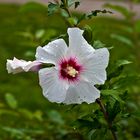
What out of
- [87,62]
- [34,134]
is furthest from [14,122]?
[87,62]

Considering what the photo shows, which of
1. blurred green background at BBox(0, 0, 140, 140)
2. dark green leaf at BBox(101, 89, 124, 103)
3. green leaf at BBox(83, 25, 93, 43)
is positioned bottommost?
blurred green background at BBox(0, 0, 140, 140)

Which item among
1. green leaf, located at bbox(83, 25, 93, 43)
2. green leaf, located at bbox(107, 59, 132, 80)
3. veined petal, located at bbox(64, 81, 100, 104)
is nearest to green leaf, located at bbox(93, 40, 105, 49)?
green leaf, located at bbox(83, 25, 93, 43)

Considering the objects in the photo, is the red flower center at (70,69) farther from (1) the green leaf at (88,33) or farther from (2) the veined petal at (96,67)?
(1) the green leaf at (88,33)

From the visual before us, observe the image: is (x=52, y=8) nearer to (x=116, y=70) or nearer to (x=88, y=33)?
(x=88, y=33)

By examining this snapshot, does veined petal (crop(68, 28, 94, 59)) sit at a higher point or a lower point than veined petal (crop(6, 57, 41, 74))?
higher

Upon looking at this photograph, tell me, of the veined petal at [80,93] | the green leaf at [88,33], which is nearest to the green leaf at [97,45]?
the green leaf at [88,33]

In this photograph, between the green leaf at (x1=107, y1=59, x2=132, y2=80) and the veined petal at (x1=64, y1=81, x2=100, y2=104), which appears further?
the green leaf at (x1=107, y1=59, x2=132, y2=80)

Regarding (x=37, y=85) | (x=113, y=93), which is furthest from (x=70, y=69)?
(x=37, y=85)

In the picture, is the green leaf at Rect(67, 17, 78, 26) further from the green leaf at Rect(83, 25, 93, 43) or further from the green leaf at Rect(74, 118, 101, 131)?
the green leaf at Rect(74, 118, 101, 131)

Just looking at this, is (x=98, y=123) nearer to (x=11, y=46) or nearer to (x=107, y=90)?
(x=107, y=90)
